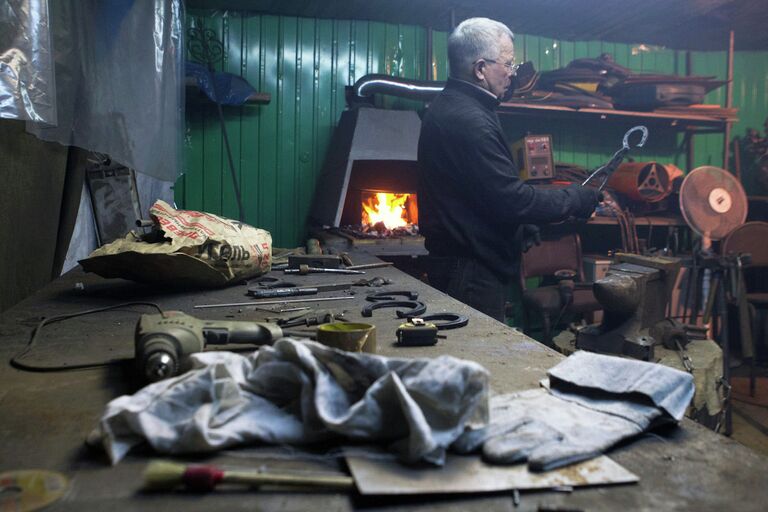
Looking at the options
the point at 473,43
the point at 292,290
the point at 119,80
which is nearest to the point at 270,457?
the point at 292,290

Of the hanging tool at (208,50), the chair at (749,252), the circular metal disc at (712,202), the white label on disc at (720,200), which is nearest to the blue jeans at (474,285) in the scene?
the hanging tool at (208,50)

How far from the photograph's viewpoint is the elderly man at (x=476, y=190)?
2.72m

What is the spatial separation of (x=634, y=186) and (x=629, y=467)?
5.05 meters

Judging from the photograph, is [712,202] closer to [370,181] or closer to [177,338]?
[370,181]

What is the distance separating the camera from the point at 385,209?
17.5 ft

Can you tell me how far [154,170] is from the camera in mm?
2965

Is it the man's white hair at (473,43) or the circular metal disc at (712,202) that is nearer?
the man's white hair at (473,43)

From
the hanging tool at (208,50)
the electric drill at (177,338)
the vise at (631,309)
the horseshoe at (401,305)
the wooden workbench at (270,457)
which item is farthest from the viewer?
the hanging tool at (208,50)

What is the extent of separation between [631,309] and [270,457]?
292 cm

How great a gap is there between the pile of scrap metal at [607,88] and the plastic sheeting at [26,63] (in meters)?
4.28

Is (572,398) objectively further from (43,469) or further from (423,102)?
(423,102)

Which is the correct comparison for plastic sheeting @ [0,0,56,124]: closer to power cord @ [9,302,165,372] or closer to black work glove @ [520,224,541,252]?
power cord @ [9,302,165,372]

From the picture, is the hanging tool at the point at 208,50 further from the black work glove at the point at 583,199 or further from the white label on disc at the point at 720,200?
the white label on disc at the point at 720,200

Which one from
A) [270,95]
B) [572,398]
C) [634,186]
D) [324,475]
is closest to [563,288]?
[634,186]
